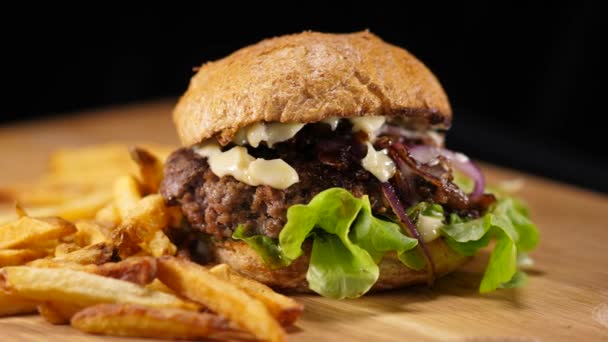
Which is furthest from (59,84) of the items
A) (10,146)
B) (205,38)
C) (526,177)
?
(526,177)

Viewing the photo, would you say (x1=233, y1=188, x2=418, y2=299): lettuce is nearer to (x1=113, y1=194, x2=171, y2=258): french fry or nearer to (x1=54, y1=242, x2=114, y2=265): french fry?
(x1=113, y1=194, x2=171, y2=258): french fry

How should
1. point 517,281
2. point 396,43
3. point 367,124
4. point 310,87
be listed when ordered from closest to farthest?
point 310,87 → point 367,124 → point 517,281 → point 396,43

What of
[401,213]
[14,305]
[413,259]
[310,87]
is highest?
[310,87]

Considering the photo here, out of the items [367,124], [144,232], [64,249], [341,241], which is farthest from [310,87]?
[64,249]

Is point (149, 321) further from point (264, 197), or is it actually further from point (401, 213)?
point (401, 213)

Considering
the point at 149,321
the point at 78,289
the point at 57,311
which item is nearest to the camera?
the point at 149,321

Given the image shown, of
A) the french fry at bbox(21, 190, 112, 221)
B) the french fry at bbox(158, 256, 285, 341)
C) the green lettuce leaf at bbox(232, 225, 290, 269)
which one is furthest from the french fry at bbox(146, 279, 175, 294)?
the french fry at bbox(21, 190, 112, 221)

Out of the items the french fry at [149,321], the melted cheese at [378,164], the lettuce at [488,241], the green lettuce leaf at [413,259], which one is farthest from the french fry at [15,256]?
the lettuce at [488,241]

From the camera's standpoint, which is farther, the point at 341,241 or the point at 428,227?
the point at 428,227
